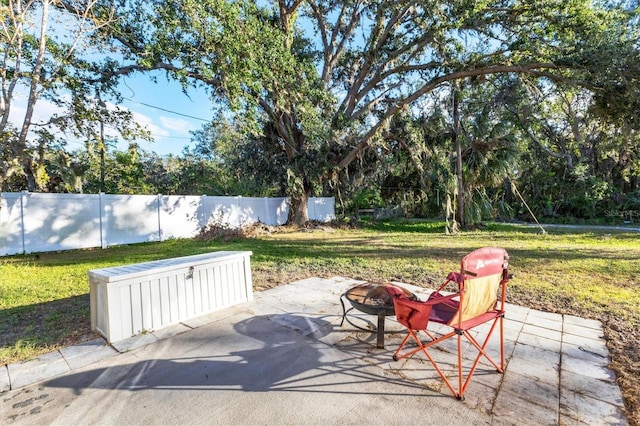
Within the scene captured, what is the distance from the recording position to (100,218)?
8.04m

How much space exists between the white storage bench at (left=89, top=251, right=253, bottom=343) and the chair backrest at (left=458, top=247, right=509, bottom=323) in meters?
2.37

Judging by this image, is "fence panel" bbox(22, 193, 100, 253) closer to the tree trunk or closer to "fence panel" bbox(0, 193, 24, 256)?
"fence panel" bbox(0, 193, 24, 256)

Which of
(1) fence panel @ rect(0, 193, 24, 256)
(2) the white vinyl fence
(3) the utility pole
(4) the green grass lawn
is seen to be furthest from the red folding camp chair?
(3) the utility pole

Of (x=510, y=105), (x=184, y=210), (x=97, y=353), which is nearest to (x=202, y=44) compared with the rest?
(x=184, y=210)

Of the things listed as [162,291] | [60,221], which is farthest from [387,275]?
[60,221]

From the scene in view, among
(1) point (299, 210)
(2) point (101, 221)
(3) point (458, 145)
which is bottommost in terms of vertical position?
(2) point (101, 221)

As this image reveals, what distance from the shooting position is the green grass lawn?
277cm

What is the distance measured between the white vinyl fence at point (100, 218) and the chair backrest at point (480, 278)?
7603 millimetres

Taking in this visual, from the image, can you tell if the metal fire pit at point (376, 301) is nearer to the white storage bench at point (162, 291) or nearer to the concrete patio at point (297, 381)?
the concrete patio at point (297, 381)

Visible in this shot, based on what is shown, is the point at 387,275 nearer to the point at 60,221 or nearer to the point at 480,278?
the point at 480,278

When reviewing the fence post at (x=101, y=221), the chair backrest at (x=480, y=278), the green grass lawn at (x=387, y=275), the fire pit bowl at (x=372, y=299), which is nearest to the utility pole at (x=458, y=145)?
the green grass lawn at (x=387, y=275)

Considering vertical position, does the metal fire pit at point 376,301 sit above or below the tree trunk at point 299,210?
below

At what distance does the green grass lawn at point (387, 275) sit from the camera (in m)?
2.77

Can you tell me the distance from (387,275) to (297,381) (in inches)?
122
